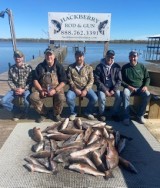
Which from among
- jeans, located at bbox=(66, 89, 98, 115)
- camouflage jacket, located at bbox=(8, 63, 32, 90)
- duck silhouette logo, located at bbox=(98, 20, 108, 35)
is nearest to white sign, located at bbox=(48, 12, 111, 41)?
duck silhouette logo, located at bbox=(98, 20, 108, 35)

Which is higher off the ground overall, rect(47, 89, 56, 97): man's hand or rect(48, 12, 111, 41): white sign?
rect(48, 12, 111, 41): white sign

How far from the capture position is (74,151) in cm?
381

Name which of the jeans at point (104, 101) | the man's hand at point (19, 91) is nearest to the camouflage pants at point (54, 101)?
the man's hand at point (19, 91)

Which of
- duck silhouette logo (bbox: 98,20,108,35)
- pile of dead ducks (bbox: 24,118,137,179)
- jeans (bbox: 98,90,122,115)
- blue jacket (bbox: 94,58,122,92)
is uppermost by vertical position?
duck silhouette logo (bbox: 98,20,108,35)

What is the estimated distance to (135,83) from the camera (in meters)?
5.47

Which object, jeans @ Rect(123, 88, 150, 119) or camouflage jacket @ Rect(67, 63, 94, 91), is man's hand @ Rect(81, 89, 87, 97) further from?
→ jeans @ Rect(123, 88, 150, 119)

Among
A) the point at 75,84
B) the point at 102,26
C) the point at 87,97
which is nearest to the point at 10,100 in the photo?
the point at 75,84

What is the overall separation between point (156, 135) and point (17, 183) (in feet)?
9.29

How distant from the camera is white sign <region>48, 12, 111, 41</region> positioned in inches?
286

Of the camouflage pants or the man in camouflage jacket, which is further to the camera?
the man in camouflage jacket

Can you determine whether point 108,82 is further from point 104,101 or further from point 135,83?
point 135,83

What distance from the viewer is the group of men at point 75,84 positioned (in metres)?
5.25

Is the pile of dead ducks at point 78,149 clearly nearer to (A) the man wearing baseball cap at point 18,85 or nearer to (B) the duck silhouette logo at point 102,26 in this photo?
(A) the man wearing baseball cap at point 18,85

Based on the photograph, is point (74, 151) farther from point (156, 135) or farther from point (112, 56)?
point (112, 56)
